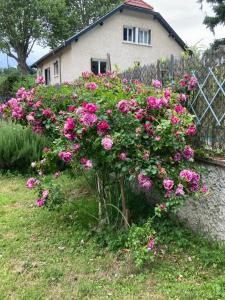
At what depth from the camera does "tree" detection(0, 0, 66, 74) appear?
31953 mm

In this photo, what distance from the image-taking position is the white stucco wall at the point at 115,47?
20344 millimetres

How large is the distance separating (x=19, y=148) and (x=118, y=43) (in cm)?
1583

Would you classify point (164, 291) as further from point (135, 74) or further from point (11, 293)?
point (135, 74)

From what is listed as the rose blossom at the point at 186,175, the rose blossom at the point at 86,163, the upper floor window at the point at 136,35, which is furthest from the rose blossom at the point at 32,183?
the upper floor window at the point at 136,35

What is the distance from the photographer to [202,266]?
3232mm

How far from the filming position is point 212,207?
3531 mm

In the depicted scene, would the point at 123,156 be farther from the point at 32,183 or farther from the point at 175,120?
the point at 32,183

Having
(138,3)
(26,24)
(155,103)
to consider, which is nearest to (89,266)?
(155,103)

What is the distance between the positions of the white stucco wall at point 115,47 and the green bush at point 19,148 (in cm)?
1357

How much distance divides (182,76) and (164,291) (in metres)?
2.31

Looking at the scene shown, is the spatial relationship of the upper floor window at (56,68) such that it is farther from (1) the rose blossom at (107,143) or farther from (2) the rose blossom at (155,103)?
(1) the rose blossom at (107,143)

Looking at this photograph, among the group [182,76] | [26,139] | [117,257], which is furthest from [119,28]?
[117,257]

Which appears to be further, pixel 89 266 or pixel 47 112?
pixel 47 112

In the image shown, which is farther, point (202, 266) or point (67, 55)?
point (67, 55)
